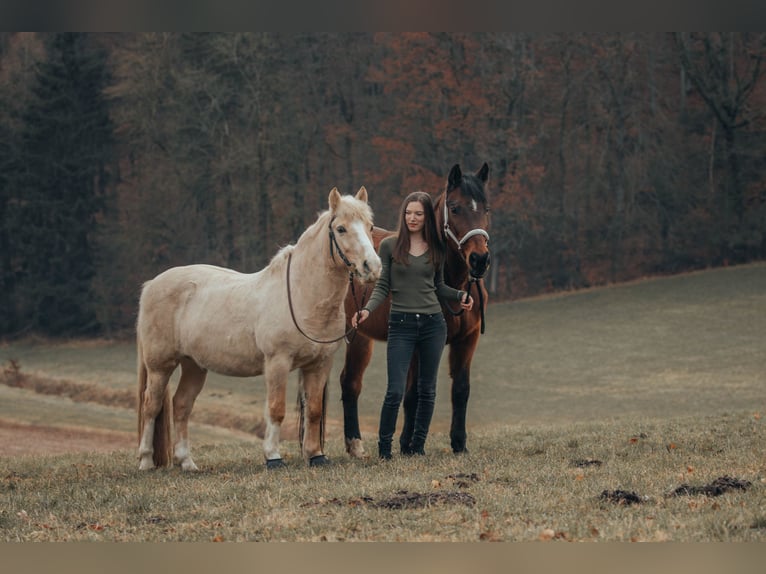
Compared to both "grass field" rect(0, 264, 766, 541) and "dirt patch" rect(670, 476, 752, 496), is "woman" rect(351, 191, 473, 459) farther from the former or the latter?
"dirt patch" rect(670, 476, 752, 496)

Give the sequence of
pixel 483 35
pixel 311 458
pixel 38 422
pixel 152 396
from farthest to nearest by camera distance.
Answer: pixel 483 35
pixel 38 422
pixel 152 396
pixel 311 458

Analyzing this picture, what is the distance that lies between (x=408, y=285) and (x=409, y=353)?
609 millimetres

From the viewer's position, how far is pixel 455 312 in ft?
30.1

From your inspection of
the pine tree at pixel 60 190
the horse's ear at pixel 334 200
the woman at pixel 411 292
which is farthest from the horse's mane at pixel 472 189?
the pine tree at pixel 60 190

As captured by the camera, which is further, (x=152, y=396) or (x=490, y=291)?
(x=490, y=291)

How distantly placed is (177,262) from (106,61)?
9671mm

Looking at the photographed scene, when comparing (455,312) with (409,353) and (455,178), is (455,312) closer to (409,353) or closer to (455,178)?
(409,353)

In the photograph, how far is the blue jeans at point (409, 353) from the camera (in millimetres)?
8578

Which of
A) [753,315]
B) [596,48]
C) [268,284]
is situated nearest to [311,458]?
[268,284]

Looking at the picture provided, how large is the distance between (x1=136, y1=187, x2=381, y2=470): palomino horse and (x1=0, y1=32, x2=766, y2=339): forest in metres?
30.7

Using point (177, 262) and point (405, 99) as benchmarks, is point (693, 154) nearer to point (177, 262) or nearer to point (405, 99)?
point (405, 99)

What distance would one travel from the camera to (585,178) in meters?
42.5

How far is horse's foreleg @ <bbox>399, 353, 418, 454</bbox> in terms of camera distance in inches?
368

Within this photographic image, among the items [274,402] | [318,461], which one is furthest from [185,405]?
[318,461]
